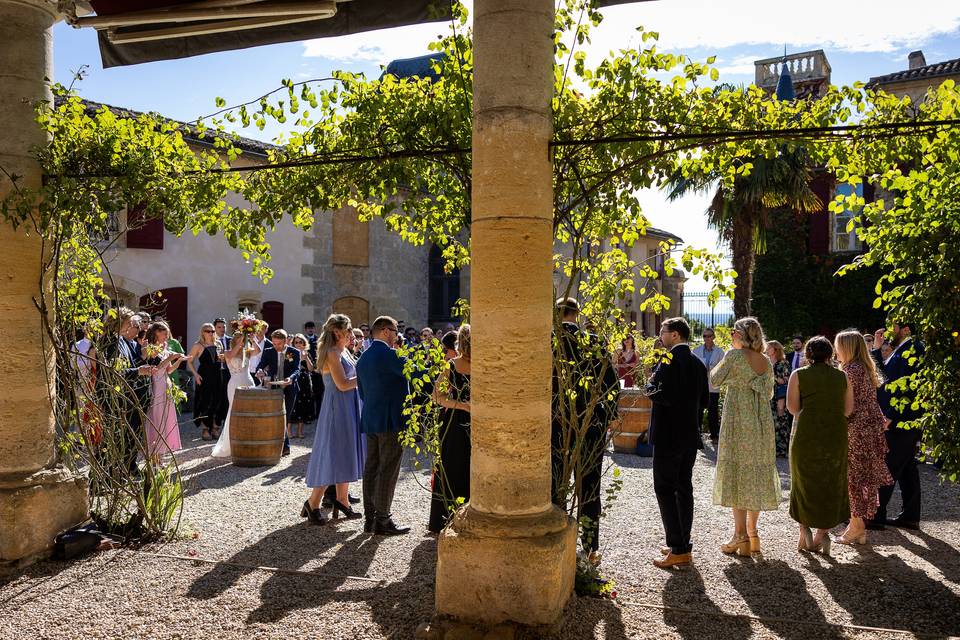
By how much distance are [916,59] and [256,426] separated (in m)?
22.8

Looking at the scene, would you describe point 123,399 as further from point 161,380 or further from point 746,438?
point 746,438

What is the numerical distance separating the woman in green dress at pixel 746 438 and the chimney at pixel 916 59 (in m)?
21.3

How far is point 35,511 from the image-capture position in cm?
534

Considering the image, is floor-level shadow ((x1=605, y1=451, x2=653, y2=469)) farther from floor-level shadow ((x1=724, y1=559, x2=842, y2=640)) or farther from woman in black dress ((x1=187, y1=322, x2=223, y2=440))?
woman in black dress ((x1=187, y1=322, x2=223, y2=440))

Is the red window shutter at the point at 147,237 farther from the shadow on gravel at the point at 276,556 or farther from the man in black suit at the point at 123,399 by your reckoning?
the shadow on gravel at the point at 276,556

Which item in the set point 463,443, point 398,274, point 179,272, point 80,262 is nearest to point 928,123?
point 463,443

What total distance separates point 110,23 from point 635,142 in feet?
12.3

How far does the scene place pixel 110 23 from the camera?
17.8ft

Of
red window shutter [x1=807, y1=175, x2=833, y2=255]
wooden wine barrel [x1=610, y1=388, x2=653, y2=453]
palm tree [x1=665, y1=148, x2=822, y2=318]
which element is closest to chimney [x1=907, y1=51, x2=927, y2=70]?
red window shutter [x1=807, y1=175, x2=833, y2=255]

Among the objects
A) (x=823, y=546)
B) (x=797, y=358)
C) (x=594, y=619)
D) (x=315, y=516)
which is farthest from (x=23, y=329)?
(x=797, y=358)

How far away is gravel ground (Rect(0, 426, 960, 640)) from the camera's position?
4.29 metres

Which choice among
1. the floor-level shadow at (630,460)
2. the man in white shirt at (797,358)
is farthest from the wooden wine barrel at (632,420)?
the man in white shirt at (797,358)

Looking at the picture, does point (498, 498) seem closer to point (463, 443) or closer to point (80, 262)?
point (463, 443)

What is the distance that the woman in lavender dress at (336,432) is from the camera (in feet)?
22.5
